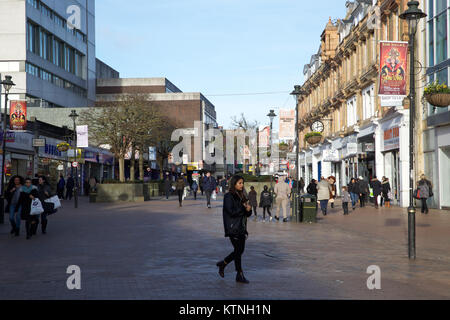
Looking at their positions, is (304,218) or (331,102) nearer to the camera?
(304,218)

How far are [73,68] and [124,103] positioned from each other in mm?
29073

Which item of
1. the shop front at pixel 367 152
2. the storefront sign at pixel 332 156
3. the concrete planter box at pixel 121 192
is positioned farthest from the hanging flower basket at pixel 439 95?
the storefront sign at pixel 332 156

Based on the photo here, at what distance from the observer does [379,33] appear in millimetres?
34312

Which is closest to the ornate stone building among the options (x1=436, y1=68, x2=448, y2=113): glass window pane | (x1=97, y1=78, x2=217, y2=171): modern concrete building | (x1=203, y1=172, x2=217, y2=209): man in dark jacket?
(x1=436, y1=68, x2=448, y2=113): glass window pane

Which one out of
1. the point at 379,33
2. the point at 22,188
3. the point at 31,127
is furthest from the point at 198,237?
the point at 31,127

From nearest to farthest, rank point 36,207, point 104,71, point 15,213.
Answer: point 36,207
point 15,213
point 104,71

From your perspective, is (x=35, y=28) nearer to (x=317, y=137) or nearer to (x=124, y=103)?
(x=124, y=103)

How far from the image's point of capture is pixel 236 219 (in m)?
9.02

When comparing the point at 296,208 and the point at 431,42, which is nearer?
the point at 296,208

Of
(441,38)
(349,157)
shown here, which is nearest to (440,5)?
(441,38)

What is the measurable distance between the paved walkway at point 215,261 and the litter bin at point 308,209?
1878 millimetres

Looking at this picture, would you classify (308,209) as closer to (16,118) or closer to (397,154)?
(397,154)

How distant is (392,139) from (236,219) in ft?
81.5

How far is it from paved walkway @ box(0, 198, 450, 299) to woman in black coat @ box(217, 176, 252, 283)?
345 mm
